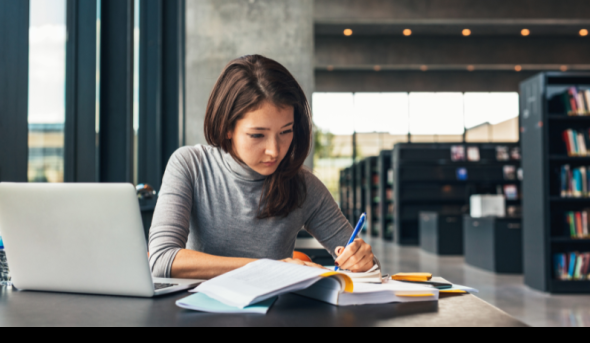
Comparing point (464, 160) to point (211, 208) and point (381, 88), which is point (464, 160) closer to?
point (381, 88)

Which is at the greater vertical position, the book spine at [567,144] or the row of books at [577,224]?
the book spine at [567,144]

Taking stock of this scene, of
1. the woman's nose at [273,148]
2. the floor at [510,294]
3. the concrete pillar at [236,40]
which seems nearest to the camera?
the woman's nose at [273,148]

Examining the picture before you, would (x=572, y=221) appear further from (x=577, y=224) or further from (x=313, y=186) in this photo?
(x=313, y=186)

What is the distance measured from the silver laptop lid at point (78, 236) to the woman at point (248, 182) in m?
0.31

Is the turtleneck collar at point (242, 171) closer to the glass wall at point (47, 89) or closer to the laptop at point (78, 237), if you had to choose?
the laptop at point (78, 237)

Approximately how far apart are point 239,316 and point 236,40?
3964 millimetres

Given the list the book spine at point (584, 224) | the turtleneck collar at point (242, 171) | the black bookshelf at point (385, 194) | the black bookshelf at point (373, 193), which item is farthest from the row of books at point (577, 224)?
the black bookshelf at point (373, 193)

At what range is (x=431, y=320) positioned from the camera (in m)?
0.75

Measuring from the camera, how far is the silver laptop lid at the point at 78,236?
0.89m

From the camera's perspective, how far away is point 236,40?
4473mm

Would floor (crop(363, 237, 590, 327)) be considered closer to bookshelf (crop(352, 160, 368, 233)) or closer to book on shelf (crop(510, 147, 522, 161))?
book on shelf (crop(510, 147, 522, 161))

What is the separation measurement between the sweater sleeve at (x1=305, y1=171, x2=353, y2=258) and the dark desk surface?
0.68 m

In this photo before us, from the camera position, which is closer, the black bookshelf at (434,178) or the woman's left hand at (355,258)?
the woman's left hand at (355,258)

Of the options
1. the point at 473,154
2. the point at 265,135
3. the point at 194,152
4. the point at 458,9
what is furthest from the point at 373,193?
the point at 265,135
